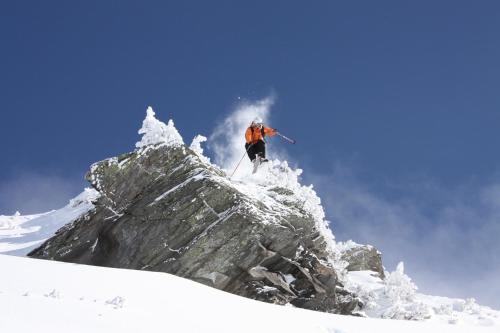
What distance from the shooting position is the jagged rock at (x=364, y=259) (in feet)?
126

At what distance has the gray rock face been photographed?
24.2 m

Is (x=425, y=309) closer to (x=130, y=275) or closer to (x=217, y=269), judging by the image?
(x=217, y=269)

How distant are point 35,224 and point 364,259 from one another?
19.8 m

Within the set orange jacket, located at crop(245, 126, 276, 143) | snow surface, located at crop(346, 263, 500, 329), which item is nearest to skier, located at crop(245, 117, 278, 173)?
orange jacket, located at crop(245, 126, 276, 143)

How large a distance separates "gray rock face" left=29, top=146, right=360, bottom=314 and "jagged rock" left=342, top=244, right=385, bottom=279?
33.2 ft

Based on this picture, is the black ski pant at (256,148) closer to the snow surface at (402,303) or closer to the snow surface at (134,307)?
the snow surface at (402,303)

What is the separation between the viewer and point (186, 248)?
78.6 feet

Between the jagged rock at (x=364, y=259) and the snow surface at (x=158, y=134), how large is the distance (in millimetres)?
15081

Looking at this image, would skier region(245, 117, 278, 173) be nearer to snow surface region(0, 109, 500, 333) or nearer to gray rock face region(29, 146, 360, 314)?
gray rock face region(29, 146, 360, 314)

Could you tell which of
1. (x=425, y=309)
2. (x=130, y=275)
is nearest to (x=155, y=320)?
(x=130, y=275)

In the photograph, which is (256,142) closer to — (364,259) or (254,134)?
(254,134)

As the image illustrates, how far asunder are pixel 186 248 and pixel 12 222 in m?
15.2

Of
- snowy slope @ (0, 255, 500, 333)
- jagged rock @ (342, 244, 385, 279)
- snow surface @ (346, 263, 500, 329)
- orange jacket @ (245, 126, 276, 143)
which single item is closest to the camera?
snowy slope @ (0, 255, 500, 333)

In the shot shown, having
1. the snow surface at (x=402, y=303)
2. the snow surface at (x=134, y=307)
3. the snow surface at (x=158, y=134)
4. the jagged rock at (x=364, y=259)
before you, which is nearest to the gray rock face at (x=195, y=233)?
the snow surface at (x=158, y=134)
